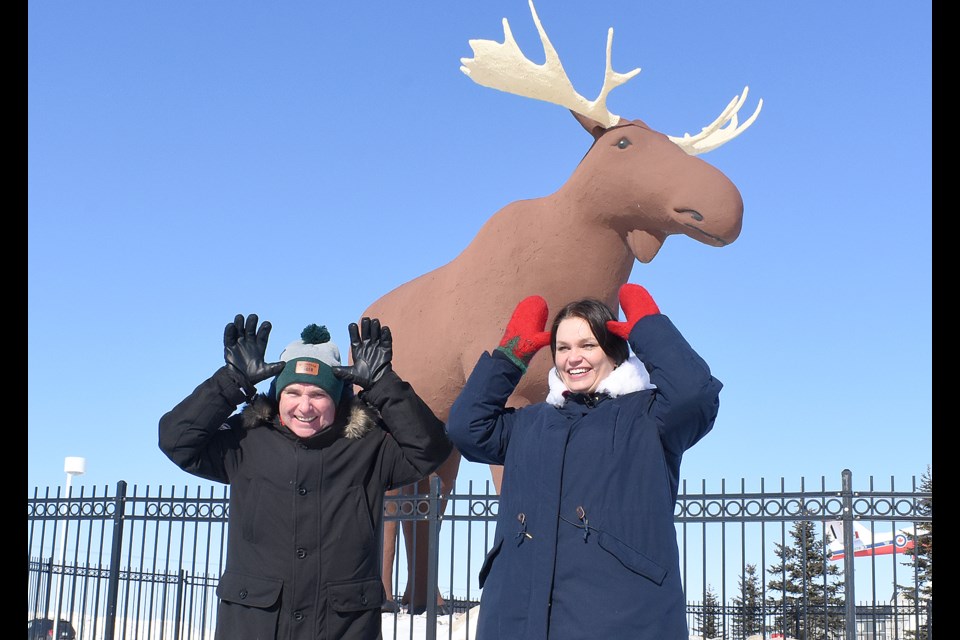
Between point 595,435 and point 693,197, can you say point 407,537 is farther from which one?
point 595,435

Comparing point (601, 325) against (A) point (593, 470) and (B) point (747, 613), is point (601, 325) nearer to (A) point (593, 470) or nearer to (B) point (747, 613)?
(A) point (593, 470)

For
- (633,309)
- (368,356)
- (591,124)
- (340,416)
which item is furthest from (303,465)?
(591,124)

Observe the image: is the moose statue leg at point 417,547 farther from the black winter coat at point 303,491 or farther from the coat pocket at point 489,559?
the coat pocket at point 489,559

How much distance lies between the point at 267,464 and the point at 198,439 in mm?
274

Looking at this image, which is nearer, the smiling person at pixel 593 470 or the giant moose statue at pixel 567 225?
the smiling person at pixel 593 470

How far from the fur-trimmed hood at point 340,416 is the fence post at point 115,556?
4421mm

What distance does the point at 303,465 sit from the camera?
3.64m

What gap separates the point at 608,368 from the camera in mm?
3219

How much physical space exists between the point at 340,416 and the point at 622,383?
1223 millimetres

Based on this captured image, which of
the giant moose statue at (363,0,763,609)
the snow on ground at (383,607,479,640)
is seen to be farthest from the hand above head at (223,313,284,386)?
the snow on ground at (383,607,479,640)

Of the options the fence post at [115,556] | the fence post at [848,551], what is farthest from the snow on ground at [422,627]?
the fence post at [848,551]

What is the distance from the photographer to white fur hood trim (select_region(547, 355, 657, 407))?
3141 mm

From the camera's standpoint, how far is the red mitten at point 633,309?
318 centimetres
